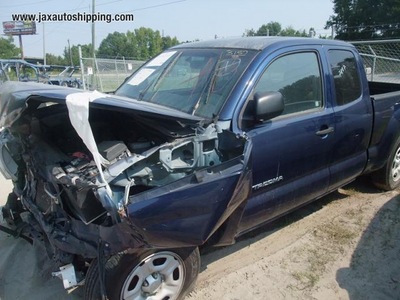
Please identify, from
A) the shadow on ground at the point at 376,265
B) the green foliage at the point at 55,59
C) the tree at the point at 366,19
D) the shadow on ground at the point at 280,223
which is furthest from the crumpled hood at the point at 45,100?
the green foliage at the point at 55,59

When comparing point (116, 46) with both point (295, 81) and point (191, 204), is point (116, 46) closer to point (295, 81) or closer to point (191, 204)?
point (295, 81)

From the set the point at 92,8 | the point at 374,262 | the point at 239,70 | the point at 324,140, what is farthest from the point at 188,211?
the point at 92,8

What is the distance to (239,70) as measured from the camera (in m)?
3.00

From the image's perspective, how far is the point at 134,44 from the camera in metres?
83.2

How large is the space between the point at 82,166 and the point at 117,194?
39cm

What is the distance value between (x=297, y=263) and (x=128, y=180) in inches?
74.5

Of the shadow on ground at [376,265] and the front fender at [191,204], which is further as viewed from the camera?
the shadow on ground at [376,265]

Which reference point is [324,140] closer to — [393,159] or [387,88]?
[393,159]

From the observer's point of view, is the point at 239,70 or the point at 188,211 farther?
the point at 239,70

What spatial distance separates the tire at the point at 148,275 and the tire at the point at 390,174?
3.04 meters

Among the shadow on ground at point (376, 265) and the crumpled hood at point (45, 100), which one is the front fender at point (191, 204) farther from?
the shadow on ground at point (376, 265)

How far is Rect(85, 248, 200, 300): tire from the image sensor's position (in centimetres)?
241

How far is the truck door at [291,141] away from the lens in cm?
299

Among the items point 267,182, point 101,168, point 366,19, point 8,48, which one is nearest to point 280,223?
point 267,182
